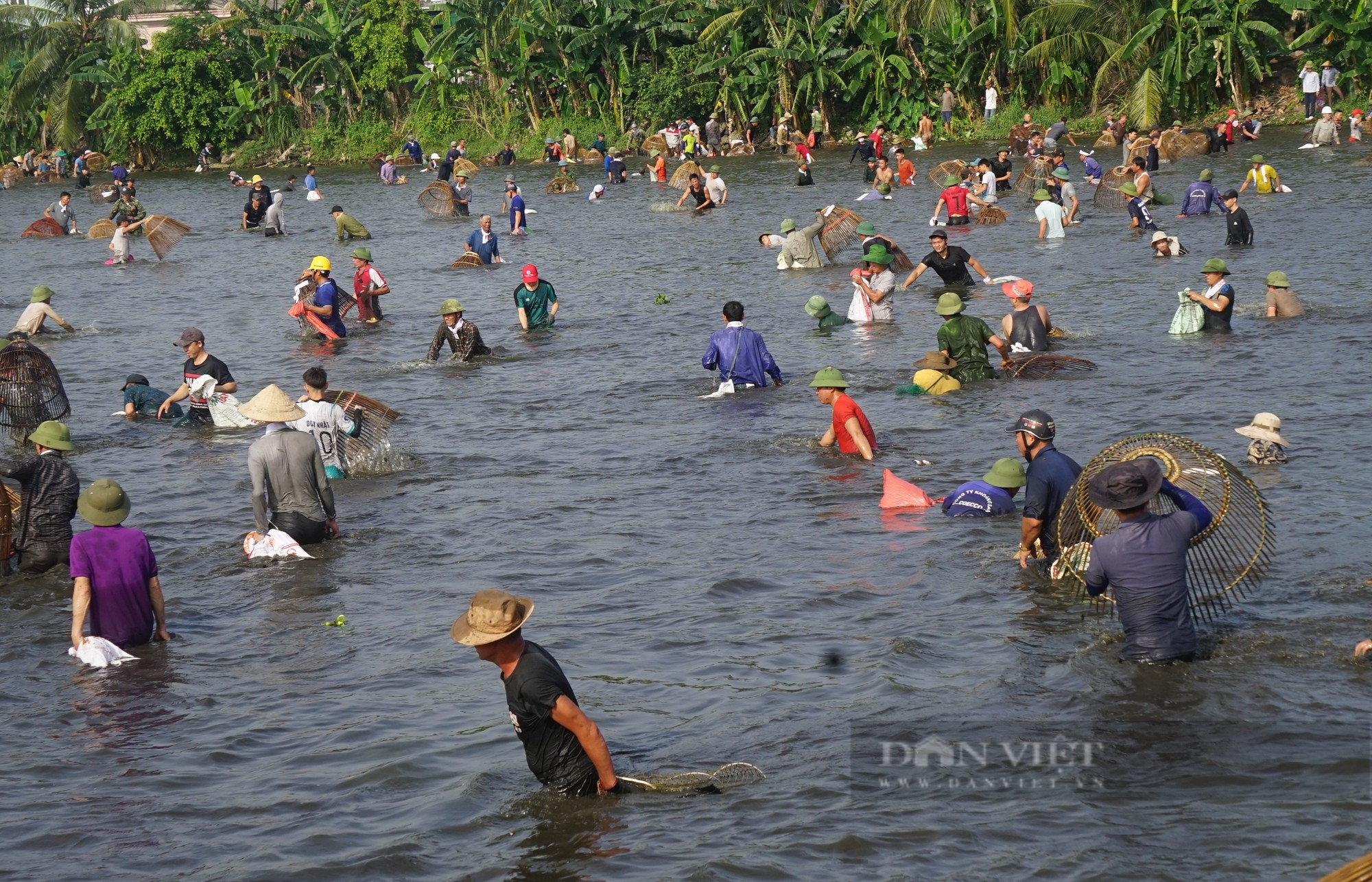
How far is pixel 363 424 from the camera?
1420 centimetres

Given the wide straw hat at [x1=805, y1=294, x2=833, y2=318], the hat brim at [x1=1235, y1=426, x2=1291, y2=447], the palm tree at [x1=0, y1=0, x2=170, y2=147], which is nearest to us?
the hat brim at [x1=1235, y1=426, x2=1291, y2=447]

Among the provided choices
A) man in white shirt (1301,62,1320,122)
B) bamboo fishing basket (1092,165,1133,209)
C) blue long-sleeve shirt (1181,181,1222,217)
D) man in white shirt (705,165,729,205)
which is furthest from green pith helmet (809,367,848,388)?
man in white shirt (1301,62,1320,122)

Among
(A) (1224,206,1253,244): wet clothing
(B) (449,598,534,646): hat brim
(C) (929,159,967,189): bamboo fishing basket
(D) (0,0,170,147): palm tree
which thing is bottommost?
(B) (449,598,534,646): hat brim

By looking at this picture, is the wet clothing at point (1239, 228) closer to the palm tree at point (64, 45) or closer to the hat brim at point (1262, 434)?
→ the hat brim at point (1262, 434)

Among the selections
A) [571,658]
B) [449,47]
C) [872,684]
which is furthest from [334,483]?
[449,47]

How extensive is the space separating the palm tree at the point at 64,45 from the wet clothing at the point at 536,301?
54.1 meters

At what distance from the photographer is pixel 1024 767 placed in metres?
7.44

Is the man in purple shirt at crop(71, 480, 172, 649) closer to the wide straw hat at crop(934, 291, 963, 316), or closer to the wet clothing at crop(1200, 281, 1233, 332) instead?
the wide straw hat at crop(934, 291, 963, 316)

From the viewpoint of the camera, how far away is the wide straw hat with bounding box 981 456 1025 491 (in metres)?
11.7

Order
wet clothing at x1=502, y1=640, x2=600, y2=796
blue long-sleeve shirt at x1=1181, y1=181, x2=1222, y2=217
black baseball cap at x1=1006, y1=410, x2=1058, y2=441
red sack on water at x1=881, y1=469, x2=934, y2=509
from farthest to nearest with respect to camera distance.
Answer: blue long-sleeve shirt at x1=1181, y1=181, x2=1222, y2=217 < red sack on water at x1=881, y1=469, x2=934, y2=509 < black baseball cap at x1=1006, y1=410, x2=1058, y2=441 < wet clothing at x1=502, y1=640, x2=600, y2=796

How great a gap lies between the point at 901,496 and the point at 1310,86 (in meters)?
34.9

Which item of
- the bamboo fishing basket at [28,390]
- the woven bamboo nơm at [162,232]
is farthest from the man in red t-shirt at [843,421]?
the woven bamboo nơm at [162,232]

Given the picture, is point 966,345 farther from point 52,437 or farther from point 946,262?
point 52,437

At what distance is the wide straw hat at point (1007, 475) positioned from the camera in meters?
11.7
